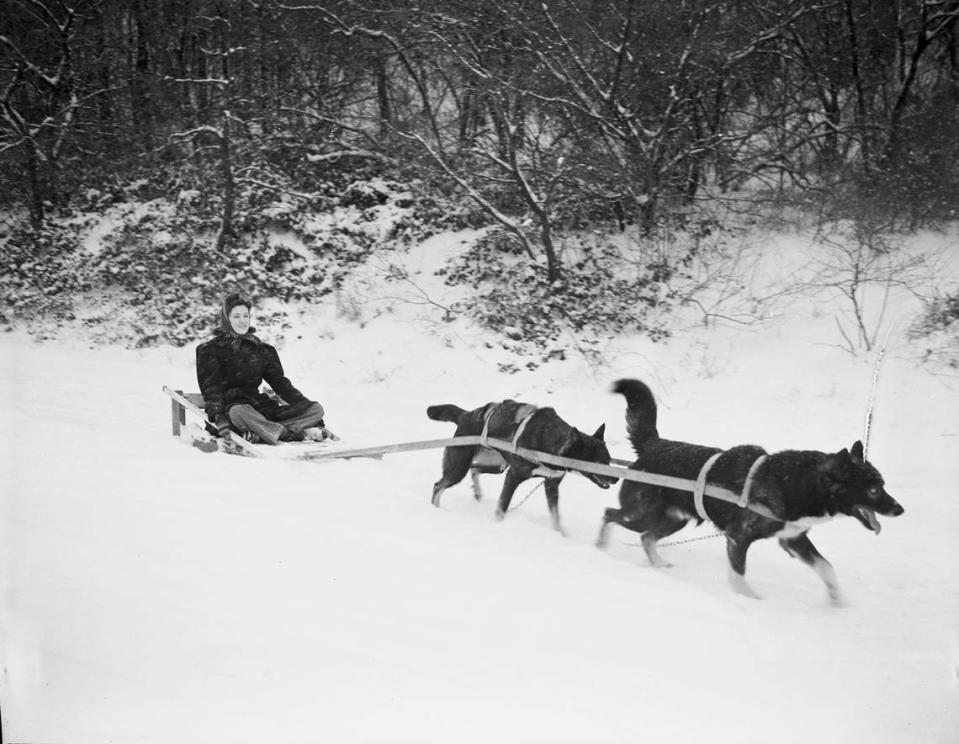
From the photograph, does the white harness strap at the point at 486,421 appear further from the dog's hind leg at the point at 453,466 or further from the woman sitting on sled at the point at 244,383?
the woman sitting on sled at the point at 244,383

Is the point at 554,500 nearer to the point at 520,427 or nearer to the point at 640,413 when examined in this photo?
the point at 520,427

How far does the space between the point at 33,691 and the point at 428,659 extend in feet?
4.52

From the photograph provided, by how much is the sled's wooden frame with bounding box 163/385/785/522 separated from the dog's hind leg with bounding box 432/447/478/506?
0.07m

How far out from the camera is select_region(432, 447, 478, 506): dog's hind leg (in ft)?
19.8

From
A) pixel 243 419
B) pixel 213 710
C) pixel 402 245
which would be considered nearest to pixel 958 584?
pixel 213 710

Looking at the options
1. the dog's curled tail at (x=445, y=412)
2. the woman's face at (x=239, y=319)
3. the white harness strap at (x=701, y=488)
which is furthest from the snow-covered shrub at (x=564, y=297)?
the white harness strap at (x=701, y=488)

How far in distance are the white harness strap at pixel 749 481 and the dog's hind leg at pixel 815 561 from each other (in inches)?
14.6

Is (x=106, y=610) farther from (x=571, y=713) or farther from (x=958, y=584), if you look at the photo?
(x=958, y=584)

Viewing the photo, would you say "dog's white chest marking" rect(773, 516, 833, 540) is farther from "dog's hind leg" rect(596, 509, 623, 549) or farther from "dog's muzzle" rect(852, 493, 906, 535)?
"dog's hind leg" rect(596, 509, 623, 549)

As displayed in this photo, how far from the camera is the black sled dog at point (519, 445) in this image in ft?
18.2

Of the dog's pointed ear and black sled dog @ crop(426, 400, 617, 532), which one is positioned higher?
the dog's pointed ear

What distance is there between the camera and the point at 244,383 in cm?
714

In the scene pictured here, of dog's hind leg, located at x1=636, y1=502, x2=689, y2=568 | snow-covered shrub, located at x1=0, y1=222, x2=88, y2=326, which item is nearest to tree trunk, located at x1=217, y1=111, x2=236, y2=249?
snow-covered shrub, located at x1=0, y1=222, x2=88, y2=326

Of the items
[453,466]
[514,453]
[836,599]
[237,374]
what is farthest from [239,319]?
[836,599]
